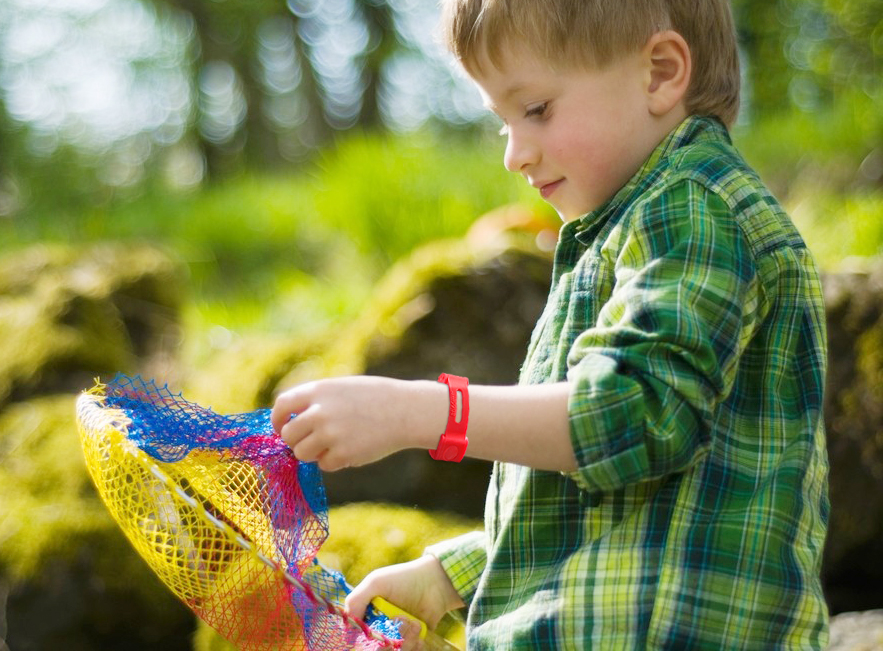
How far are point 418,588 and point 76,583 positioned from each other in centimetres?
187

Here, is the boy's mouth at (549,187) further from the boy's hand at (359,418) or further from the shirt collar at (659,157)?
the boy's hand at (359,418)

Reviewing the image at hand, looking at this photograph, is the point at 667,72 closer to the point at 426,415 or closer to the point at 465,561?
the point at 426,415

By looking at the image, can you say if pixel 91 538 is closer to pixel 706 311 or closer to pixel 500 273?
pixel 500 273

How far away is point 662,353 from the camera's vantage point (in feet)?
4.41

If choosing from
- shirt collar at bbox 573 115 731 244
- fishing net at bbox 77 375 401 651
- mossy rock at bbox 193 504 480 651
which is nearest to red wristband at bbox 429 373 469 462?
fishing net at bbox 77 375 401 651

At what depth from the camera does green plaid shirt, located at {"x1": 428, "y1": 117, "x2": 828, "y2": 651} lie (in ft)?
4.43

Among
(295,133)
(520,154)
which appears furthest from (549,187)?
(295,133)

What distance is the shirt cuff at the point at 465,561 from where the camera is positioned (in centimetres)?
184

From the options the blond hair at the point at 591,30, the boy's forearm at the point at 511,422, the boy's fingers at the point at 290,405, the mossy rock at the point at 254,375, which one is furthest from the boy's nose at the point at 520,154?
the mossy rock at the point at 254,375

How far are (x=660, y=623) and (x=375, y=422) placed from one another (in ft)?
1.60

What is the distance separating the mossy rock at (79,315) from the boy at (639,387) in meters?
3.23

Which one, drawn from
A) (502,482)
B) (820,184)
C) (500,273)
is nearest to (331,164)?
(820,184)

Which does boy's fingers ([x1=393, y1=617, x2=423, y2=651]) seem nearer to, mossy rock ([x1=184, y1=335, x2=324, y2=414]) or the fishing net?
the fishing net

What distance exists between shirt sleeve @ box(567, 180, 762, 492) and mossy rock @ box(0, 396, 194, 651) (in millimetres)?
2402
